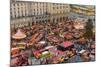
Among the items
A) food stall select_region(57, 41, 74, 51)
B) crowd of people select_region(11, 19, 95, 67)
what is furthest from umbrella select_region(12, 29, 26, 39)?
food stall select_region(57, 41, 74, 51)

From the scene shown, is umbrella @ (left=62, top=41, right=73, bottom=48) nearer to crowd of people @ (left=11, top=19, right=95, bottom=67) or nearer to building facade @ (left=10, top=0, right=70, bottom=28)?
Result: crowd of people @ (left=11, top=19, right=95, bottom=67)

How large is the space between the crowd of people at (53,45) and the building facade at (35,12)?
4 centimetres

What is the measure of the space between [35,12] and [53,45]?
0.33 meters

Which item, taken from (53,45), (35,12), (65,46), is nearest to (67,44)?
(65,46)

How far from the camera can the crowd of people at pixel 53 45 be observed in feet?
5.06

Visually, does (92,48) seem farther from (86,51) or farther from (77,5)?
(77,5)

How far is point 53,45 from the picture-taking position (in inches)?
64.0

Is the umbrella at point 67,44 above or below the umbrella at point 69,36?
below

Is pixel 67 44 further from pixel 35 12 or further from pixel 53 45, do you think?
pixel 35 12

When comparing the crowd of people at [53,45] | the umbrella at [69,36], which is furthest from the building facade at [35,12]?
the umbrella at [69,36]

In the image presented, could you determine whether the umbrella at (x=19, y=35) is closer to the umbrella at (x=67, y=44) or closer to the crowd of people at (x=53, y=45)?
the crowd of people at (x=53, y=45)

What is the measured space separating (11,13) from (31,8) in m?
0.17
